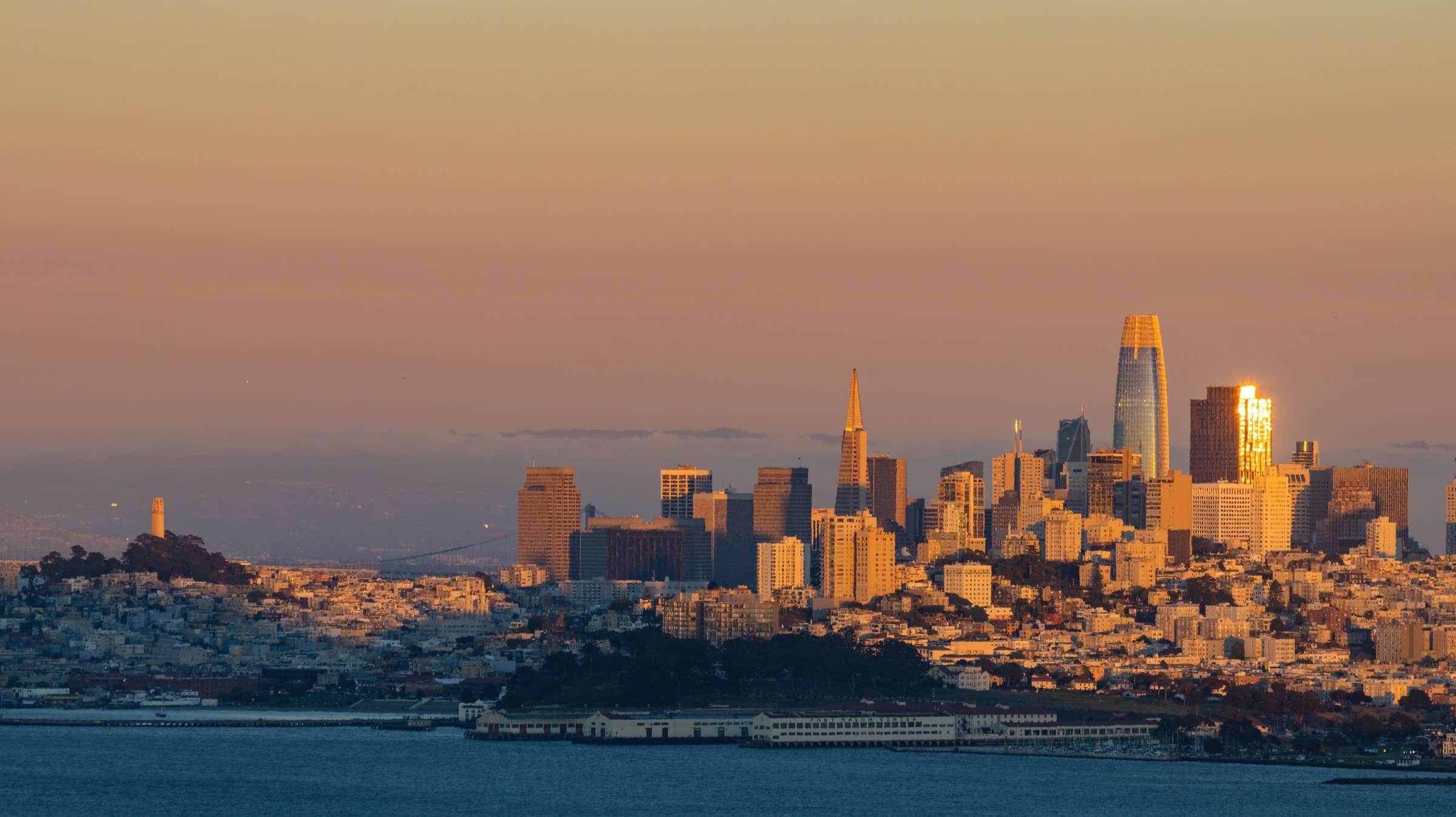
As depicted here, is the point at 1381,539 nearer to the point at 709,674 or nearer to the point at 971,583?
the point at 971,583

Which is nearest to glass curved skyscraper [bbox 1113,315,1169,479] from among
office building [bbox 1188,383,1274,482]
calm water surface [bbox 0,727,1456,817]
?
office building [bbox 1188,383,1274,482]

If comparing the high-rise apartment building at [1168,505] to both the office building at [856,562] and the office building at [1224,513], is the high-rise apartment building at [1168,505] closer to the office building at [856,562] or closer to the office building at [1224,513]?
the office building at [1224,513]

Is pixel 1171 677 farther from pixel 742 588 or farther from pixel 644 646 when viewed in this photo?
pixel 742 588

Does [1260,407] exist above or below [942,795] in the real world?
above

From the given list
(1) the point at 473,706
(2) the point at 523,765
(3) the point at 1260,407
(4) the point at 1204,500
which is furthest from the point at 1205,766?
(3) the point at 1260,407

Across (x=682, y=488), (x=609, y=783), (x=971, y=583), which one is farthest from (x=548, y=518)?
(x=609, y=783)

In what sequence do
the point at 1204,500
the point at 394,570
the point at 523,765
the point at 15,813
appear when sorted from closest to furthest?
1. the point at 15,813
2. the point at 523,765
3. the point at 1204,500
4. the point at 394,570
